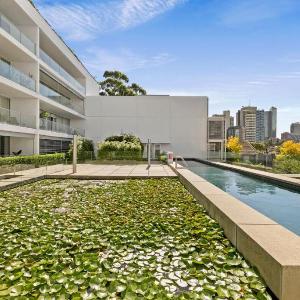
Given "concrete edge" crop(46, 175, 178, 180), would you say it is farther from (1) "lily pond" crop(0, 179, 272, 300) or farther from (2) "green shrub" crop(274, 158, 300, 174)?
(2) "green shrub" crop(274, 158, 300, 174)

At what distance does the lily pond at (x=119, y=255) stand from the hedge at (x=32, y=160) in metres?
9.89

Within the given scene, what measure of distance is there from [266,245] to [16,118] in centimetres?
1980

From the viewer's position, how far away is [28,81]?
22.0m

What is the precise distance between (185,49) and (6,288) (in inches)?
650

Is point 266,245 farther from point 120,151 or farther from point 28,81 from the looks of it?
point 120,151

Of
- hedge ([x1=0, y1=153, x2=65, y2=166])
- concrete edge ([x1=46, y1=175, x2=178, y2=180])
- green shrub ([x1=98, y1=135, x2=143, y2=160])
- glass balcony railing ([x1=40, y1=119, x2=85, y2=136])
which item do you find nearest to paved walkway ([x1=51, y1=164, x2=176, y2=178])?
concrete edge ([x1=46, y1=175, x2=178, y2=180])

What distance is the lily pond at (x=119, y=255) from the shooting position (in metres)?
3.27

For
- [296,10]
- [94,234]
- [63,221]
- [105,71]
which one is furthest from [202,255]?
[105,71]

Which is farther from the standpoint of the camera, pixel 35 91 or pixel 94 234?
pixel 35 91

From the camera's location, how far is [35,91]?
23.1m

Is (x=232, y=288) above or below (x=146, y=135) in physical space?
below

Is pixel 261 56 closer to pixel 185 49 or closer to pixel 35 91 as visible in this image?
pixel 185 49

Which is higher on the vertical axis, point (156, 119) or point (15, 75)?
point (15, 75)

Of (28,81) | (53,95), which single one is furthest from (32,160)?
(53,95)
